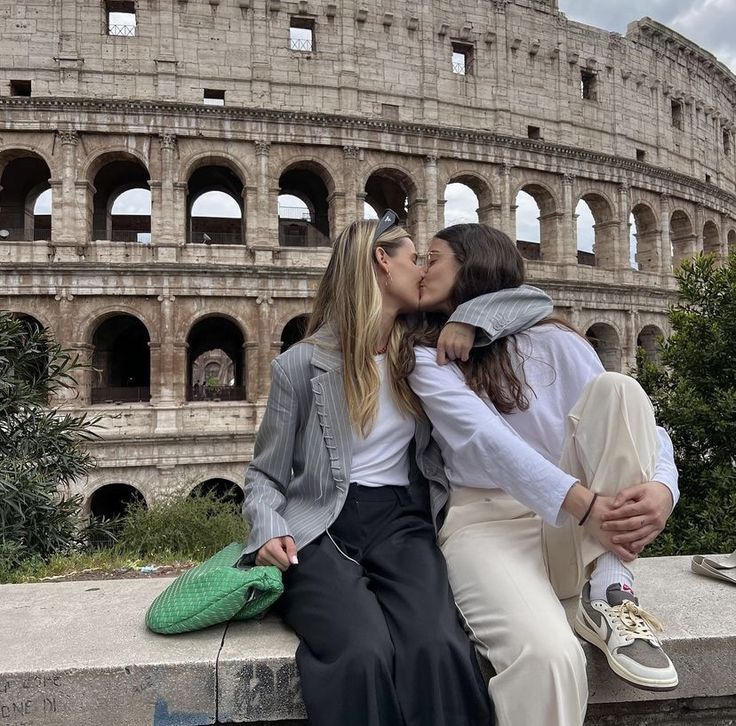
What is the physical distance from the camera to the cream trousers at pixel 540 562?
1.66 m

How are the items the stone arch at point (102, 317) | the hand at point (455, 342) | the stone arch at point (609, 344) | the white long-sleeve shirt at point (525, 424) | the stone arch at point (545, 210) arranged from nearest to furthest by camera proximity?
A: the white long-sleeve shirt at point (525, 424) → the hand at point (455, 342) → the stone arch at point (102, 317) → the stone arch at point (545, 210) → the stone arch at point (609, 344)

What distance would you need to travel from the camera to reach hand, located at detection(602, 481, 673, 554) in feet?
6.09

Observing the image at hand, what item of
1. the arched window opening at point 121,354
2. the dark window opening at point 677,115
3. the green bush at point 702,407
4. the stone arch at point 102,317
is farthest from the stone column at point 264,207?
the dark window opening at point 677,115

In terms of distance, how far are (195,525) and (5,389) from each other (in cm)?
357

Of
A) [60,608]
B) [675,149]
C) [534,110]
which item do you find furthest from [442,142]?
[60,608]

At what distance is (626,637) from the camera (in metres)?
1.76

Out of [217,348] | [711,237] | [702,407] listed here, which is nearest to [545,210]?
[711,237]

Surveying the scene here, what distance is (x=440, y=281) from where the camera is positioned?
2.58 meters

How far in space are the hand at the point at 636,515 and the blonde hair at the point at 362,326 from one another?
852mm

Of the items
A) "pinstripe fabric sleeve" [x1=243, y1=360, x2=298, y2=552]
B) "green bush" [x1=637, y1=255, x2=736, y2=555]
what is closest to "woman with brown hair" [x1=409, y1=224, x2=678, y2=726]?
"pinstripe fabric sleeve" [x1=243, y1=360, x2=298, y2=552]

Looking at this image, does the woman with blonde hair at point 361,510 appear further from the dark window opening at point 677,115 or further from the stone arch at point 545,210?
the dark window opening at point 677,115

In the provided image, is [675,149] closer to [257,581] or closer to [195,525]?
[195,525]

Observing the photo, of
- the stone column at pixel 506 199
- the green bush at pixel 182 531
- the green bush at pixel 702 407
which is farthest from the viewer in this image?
the stone column at pixel 506 199

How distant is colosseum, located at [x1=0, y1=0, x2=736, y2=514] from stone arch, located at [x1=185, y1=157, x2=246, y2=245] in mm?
79
